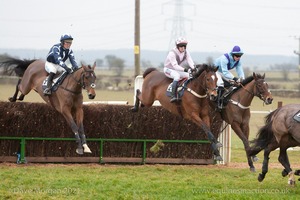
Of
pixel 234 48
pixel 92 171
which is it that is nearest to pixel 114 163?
pixel 92 171

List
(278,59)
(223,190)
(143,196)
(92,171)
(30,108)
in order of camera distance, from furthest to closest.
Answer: (278,59) < (30,108) < (92,171) < (223,190) < (143,196)

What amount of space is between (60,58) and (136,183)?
384 centimetres

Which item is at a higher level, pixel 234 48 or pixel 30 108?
pixel 234 48

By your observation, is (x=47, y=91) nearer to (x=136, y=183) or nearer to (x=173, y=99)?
(x=173, y=99)

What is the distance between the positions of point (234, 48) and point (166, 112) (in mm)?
2043

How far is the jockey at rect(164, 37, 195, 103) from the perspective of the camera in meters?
13.3

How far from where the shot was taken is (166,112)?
14211 mm

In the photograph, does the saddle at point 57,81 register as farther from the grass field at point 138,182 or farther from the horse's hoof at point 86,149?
the grass field at point 138,182

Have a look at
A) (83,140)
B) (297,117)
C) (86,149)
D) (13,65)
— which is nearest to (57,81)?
A: (83,140)

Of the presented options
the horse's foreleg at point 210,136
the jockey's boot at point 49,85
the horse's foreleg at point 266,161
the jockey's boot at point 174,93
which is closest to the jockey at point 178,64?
the jockey's boot at point 174,93

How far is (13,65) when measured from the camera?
50.5 ft

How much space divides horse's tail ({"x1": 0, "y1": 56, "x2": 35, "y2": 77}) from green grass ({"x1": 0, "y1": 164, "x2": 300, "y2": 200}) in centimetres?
290

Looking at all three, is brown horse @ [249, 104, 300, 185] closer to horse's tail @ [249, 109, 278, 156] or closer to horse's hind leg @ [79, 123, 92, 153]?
horse's tail @ [249, 109, 278, 156]

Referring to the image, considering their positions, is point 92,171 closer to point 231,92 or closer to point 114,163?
point 114,163
